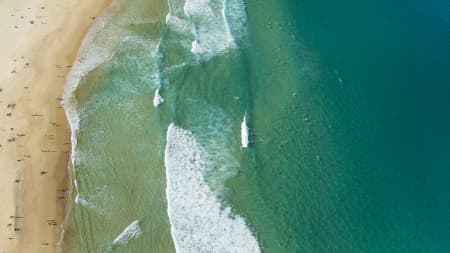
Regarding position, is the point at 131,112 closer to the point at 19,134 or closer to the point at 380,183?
the point at 19,134

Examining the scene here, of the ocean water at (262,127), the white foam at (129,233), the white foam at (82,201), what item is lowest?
the white foam at (129,233)

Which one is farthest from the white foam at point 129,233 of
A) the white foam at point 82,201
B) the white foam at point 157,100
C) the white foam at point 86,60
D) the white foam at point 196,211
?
the white foam at point 157,100

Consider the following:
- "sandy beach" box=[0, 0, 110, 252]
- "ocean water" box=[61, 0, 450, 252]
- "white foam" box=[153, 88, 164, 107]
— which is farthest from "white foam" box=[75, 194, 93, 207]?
"white foam" box=[153, 88, 164, 107]

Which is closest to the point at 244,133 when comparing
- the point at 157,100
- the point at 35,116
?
the point at 157,100

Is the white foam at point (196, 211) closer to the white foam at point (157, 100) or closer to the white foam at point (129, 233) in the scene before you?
the white foam at point (129, 233)

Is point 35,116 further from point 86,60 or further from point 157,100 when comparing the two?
point 157,100

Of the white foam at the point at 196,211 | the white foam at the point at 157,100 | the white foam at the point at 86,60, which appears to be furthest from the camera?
the white foam at the point at 157,100

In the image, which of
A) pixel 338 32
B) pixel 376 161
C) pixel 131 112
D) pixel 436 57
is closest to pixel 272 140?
pixel 376 161
